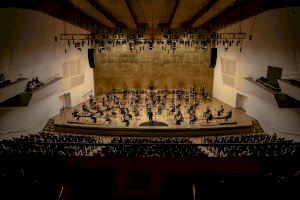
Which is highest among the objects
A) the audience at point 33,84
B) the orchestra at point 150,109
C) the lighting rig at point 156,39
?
the lighting rig at point 156,39

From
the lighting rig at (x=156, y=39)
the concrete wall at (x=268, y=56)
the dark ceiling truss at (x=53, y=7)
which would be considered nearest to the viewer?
the dark ceiling truss at (x=53, y=7)

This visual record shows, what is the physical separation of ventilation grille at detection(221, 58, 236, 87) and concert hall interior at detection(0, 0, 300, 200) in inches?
5.3

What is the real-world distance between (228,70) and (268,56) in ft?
14.8

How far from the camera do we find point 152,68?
21.1 metres

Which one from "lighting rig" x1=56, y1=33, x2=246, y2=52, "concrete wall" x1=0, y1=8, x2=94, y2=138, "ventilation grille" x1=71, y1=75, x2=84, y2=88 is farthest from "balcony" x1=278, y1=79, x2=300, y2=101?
"ventilation grille" x1=71, y1=75, x2=84, y2=88

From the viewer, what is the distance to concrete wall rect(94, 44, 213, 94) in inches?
816

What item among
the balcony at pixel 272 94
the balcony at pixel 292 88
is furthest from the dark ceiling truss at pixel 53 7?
the balcony at pixel 272 94

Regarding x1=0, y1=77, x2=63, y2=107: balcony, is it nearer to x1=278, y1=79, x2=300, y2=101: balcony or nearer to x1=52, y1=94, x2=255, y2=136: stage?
x1=52, y1=94, x2=255, y2=136: stage

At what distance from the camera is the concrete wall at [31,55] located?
457 inches

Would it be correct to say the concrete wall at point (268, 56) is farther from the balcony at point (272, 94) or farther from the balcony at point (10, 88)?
the balcony at point (10, 88)

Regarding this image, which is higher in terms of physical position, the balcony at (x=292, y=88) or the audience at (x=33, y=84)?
the balcony at (x=292, y=88)

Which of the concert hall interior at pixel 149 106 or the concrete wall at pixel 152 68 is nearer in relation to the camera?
the concert hall interior at pixel 149 106

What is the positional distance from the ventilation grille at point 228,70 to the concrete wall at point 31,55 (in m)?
10.5

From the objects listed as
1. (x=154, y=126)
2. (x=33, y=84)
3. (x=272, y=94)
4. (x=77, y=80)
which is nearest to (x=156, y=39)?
(x=77, y=80)
